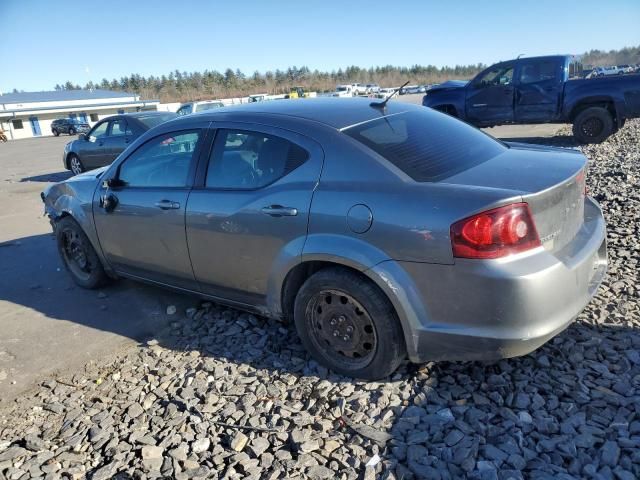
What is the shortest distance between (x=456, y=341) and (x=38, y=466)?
230 cm

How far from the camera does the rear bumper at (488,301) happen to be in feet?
7.86

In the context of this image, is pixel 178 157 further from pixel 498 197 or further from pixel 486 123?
pixel 486 123

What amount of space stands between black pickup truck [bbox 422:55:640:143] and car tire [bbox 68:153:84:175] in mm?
9436

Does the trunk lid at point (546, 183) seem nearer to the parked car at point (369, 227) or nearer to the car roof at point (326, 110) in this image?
the parked car at point (369, 227)

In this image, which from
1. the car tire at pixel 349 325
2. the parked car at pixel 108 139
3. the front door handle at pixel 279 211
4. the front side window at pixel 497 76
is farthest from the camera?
A: the front side window at pixel 497 76

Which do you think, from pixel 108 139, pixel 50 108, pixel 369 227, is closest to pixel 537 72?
pixel 108 139

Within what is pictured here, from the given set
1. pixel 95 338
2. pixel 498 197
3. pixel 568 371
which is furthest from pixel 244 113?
pixel 568 371

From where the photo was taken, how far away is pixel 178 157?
3842 millimetres

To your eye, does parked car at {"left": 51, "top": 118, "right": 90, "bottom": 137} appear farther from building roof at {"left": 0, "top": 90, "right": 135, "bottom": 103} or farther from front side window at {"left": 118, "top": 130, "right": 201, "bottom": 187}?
front side window at {"left": 118, "top": 130, "right": 201, "bottom": 187}

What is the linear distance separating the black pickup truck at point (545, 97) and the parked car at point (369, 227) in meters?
8.95

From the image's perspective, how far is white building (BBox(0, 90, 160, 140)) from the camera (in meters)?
51.3

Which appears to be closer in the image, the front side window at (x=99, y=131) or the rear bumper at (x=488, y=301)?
the rear bumper at (x=488, y=301)

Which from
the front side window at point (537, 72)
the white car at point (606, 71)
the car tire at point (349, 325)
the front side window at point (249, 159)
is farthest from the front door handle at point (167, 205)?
the white car at point (606, 71)

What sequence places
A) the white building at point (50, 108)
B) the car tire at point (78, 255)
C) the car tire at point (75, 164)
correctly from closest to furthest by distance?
the car tire at point (78, 255), the car tire at point (75, 164), the white building at point (50, 108)
